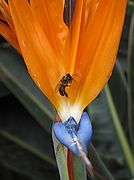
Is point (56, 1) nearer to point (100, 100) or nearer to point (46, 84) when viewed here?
point (46, 84)

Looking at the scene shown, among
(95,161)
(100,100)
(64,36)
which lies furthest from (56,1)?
(100,100)

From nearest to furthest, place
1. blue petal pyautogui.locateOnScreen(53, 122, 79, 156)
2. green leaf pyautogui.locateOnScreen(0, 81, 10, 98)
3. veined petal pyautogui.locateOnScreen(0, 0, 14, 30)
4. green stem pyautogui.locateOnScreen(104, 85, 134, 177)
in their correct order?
blue petal pyautogui.locateOnScreen(53, 122, 79, 156) → veined petal pyautogui.locateOnScreen(0, 0, 14, 30) → green stem pyautogui.locateOnScreen(104, 85, 134, 177) → green leaf pyautogui.locateOnScreen(0, 81, 10, 98)

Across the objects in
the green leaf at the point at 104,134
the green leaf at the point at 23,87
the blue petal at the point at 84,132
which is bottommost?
the green leaf at the point at 104,134

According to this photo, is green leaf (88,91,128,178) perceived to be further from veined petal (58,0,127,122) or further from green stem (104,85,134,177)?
veined petal (58,0,127,122)

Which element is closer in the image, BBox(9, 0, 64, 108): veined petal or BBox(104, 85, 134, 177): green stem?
BBox(9, 0, 64, 108): veined petal

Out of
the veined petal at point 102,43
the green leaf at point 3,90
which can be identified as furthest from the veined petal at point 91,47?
the green leaf at point 3,90

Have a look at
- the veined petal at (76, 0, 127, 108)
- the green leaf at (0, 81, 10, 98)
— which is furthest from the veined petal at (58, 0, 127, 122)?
the green leaf at (0, 81, 10, 98)

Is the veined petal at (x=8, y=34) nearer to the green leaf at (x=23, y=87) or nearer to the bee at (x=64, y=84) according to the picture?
the bee at (x=64, y=84)
